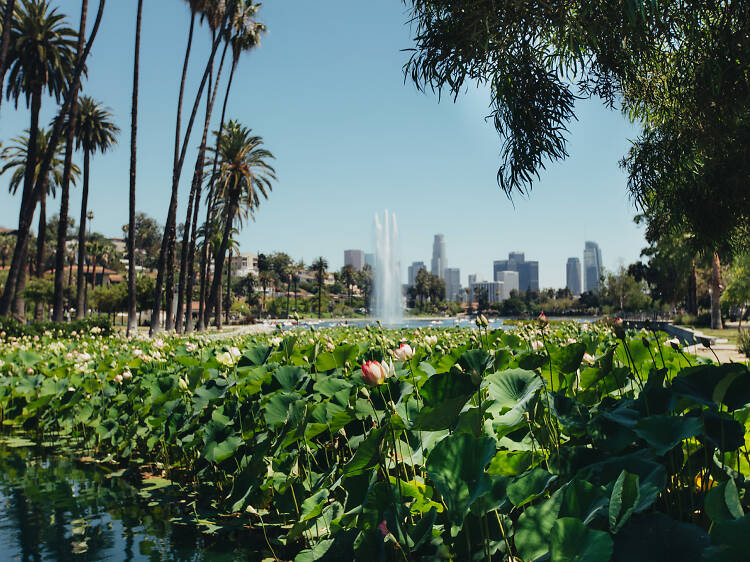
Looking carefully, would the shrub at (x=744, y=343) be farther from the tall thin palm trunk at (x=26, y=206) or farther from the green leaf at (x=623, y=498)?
the tall thin palm trunk at (x=26, y=206)

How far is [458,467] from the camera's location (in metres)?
1.59

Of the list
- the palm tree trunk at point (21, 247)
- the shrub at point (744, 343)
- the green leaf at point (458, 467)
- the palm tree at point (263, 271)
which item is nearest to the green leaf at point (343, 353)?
the green leaf at point (458, 467)

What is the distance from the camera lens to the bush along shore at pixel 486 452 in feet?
4.75

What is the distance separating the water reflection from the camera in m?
3.29

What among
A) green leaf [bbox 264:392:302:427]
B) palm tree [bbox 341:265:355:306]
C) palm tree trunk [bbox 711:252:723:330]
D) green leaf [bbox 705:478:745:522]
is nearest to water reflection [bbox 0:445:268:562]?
green leaf [bbox 264:392:302:427]

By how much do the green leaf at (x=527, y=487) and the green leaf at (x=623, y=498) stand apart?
0.74 feet

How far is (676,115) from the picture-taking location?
685 cm

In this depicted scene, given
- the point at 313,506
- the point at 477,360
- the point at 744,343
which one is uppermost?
the point at 477,360

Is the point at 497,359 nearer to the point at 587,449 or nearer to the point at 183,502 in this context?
the point at 587,449

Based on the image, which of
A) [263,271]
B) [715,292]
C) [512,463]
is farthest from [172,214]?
[263,271]

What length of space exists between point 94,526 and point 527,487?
3.52 meters

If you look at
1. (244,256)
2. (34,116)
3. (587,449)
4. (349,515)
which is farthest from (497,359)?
(244,256)

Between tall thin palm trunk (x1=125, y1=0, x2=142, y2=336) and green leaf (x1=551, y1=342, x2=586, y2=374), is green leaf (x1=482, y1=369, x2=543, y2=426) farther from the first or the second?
tall thin palm trunk (x1=125, y1=0, x2=142, y2=336)

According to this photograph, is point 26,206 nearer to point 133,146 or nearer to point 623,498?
point 133,146
